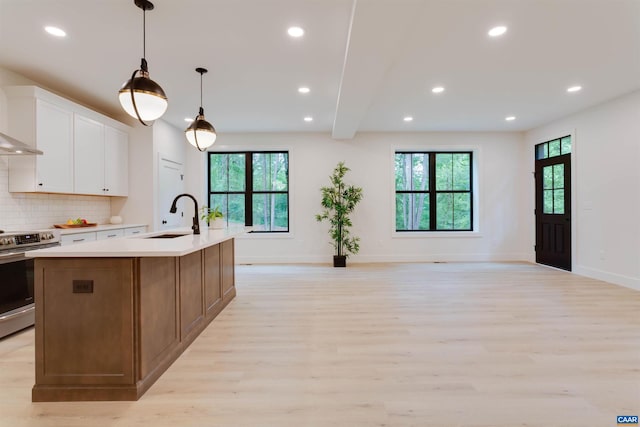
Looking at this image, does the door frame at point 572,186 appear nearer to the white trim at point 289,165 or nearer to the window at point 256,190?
the white trim at point 289,165

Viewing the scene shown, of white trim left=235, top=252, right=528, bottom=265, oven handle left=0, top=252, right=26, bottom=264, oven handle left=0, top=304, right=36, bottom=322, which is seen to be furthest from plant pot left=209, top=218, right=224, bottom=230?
white trim left=235, top=252, right=528, bottom=265

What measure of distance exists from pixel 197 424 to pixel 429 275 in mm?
4386

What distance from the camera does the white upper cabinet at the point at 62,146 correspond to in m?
3.54

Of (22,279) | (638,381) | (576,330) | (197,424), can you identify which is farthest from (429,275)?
(22,279)

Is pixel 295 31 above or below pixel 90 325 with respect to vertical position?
above

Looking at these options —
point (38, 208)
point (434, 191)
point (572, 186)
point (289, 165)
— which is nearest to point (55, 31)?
point (38, 208)

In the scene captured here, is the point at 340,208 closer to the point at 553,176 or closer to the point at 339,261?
the point at 339,261

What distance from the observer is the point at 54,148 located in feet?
12.6

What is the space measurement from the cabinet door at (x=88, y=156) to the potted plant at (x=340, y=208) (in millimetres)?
3635

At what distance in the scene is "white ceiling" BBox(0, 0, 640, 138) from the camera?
2521mm

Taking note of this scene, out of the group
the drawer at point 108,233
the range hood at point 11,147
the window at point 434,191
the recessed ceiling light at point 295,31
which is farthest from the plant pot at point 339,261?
the range hood at point 11,147

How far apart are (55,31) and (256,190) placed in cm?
434

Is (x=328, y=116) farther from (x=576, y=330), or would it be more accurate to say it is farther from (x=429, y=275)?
(x=576, y=330)

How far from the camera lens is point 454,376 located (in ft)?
7.13
